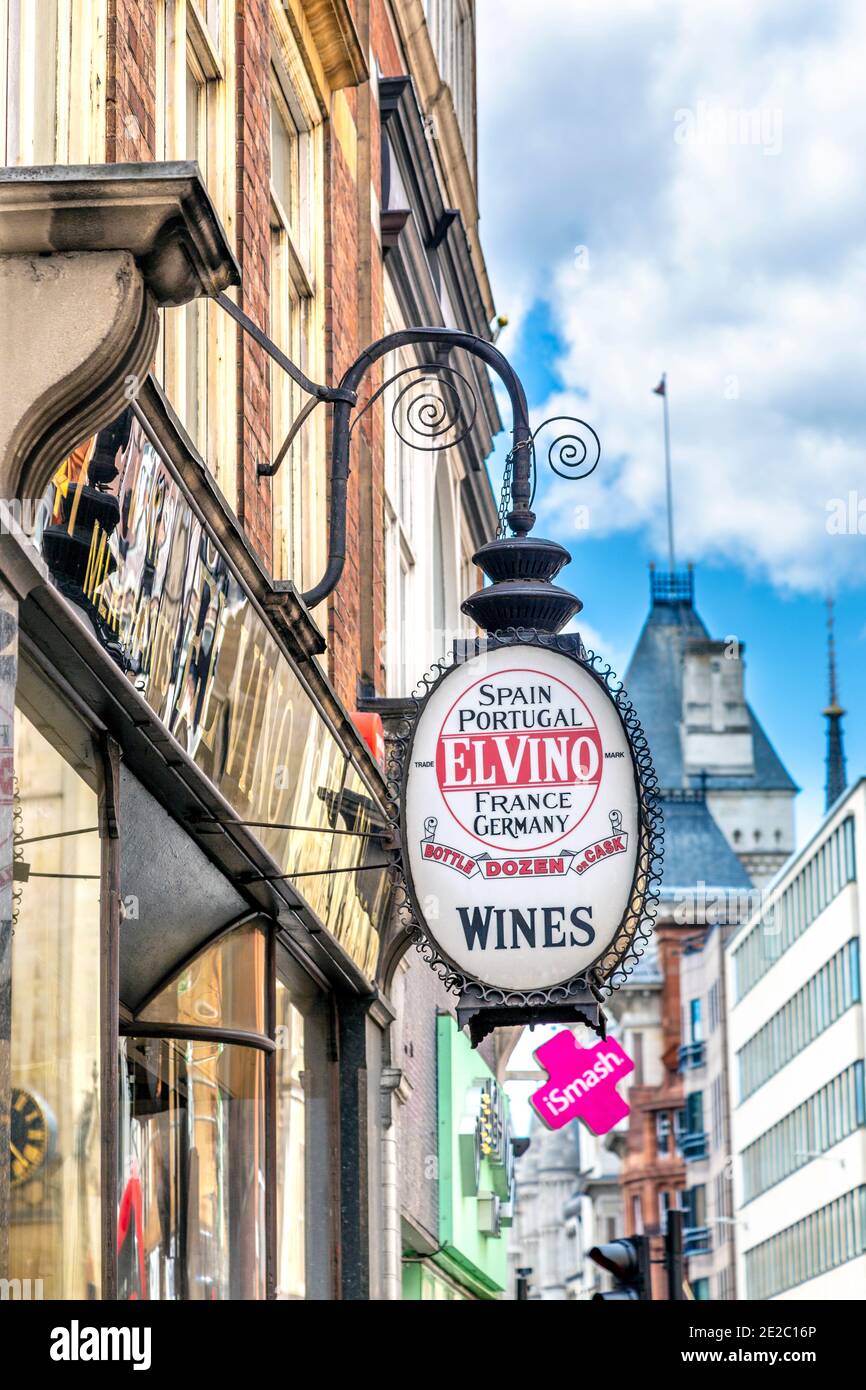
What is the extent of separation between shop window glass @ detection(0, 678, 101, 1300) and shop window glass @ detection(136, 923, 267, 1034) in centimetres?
156

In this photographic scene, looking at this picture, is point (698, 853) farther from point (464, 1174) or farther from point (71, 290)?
point (71, 290)

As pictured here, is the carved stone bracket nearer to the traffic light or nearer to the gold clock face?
the gold clock face

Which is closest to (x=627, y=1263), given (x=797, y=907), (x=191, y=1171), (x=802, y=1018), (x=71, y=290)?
(x=191, y=1171)

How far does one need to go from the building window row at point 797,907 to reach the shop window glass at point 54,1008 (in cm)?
6242

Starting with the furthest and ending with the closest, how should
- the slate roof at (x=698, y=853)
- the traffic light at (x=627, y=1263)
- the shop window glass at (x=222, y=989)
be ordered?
1. the slate roof at (x=698, y=853)
2. the traffic light at (x=627, y=1263)
3. the shop window glass at (x=222, y=989)

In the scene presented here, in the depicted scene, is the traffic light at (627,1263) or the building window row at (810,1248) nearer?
the traffic light at (627,1263)

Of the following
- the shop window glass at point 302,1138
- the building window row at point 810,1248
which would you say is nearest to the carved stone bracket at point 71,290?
the shop window glass at point 302,1138

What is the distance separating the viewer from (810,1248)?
237ft

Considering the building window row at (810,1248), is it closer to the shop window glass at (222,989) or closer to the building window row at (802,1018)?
the building window row at (802,1018)

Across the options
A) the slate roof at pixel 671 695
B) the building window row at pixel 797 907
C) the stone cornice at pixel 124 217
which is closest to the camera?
the stone cornice at pixel 124 217

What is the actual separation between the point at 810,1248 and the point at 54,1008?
68.2 metres

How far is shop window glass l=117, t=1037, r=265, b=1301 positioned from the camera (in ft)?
27.5

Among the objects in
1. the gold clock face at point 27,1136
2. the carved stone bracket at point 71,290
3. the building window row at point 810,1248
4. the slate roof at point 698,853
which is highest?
the slate roof at point 698,853

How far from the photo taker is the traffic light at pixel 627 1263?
15.5 metres
